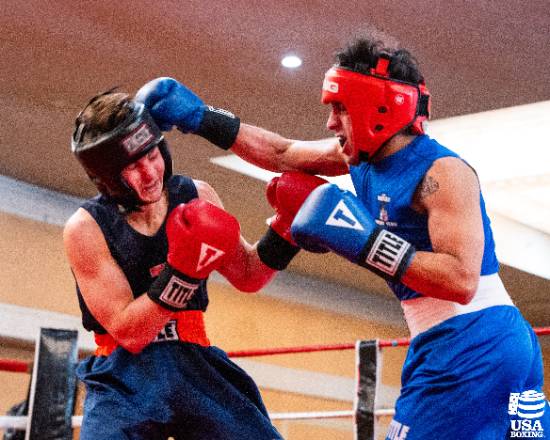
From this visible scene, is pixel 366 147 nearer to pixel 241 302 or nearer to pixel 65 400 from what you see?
pixel 65 400

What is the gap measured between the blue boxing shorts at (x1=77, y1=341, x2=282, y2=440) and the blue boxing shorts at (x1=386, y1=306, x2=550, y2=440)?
363 millimetres

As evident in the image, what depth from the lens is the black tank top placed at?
1.92m

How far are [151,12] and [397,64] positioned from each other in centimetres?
222

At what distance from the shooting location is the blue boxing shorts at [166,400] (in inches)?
71.6

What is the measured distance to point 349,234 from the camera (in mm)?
1660

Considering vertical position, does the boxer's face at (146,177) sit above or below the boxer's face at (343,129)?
below

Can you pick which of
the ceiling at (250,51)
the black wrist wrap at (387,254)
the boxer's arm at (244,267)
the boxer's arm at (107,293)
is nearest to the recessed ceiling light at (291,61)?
the ceiling at (250,51)

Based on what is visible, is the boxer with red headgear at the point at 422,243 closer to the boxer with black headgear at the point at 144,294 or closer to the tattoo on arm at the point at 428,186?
the tattoo on arm at the point at 428,186

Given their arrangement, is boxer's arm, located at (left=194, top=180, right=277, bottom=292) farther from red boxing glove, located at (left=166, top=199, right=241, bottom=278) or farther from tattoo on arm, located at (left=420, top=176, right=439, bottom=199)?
tattoo on arm, located at (left=420, top=176, right=439, bottom=199)

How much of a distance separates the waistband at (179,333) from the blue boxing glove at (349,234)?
354 mm

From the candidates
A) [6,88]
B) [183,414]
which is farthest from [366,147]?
[6,88]

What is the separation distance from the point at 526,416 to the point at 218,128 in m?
0.95

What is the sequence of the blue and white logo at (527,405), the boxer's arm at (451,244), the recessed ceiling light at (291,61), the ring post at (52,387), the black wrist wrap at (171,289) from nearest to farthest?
1. the boxer's arm at (451,244)
2. the blue and white logo at (527,405)
3. the black wrist wrap at (171,289)
4. the ring post at (52,387)
5. the recessed ceiling light at (291,61)

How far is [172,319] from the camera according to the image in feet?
6.29
